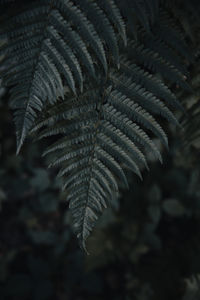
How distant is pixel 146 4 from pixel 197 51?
302mm

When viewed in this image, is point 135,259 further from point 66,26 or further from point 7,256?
point 66,26

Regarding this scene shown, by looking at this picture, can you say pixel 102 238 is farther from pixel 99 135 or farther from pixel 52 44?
pixel 52 44

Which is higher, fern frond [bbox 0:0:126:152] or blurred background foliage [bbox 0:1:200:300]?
fern frond [bbox 0:0:126:152]

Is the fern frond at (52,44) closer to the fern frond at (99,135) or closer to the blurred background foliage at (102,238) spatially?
the fern frond at (99,135)

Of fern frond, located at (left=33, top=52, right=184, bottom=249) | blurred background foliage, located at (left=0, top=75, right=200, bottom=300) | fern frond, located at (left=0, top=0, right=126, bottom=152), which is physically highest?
fern frond, located at (left=0, top=0, right=126, bottom=152)

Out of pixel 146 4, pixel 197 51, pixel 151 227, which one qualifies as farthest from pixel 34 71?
pixel 151 227

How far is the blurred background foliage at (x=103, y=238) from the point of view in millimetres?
2330

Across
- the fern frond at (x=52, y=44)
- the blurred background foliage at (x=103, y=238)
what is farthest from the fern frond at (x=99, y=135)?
the blurred background foliage at (x=103, y=238)

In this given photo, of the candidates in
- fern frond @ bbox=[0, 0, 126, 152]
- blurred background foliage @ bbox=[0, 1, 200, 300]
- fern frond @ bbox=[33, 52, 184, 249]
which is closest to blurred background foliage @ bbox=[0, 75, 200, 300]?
blurred background foliage @ bbox=[0, 1, 200, 300]

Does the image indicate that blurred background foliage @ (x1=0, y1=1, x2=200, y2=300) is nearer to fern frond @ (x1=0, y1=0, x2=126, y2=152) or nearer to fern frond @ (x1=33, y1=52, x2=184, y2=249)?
fern frond @ (x1=33, y1=52, x2=184, y2=249)

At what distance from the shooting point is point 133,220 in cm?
251

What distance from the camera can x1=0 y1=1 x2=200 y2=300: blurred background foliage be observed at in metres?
2.33

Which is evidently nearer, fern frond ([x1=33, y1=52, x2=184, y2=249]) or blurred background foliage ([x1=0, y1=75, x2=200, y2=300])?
fern frond ([x1=33, y1=52, x2=184, y2=249])

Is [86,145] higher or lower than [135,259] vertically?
higher
